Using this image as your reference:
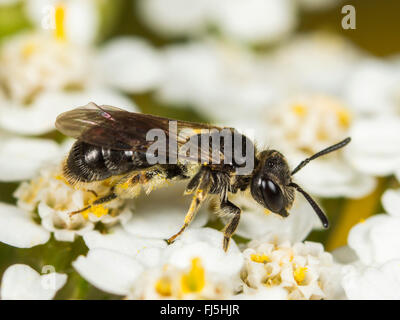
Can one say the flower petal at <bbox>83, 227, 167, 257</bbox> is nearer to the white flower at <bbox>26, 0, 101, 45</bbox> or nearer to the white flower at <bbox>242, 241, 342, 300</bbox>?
the white flower at <bbox>242, 241, 342, 300</bbox>

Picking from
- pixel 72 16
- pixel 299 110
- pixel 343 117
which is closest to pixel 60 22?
pixel 72 16

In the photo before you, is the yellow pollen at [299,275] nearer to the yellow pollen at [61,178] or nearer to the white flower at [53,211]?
→ the white flower at [53,211]

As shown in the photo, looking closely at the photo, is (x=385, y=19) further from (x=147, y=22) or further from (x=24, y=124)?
(x=24, y=124)

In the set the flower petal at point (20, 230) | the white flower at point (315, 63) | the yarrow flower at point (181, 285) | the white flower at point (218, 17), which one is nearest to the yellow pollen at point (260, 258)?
the yarrow flower at point (181, 285)

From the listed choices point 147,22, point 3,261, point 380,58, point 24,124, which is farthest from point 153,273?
point 380,58

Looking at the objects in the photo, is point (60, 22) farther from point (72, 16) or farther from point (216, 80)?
point (216, 80)
